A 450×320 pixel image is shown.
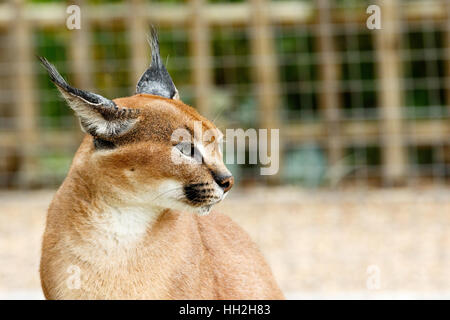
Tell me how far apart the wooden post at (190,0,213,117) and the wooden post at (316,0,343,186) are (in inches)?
52.5

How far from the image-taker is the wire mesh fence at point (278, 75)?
848 centimetres

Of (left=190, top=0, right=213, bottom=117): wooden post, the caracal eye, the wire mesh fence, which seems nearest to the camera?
the caracal eye

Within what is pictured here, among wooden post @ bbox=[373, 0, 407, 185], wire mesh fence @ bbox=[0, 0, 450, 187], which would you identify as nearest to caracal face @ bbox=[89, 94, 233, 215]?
wire mesh fence @ bbox=[0, 0, 450, 187]

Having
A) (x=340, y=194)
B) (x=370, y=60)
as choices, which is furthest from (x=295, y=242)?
(x=370, y=60)

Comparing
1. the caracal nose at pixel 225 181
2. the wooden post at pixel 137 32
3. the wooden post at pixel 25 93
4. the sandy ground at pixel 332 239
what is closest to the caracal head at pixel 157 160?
the caracal nose at pixel 225 181

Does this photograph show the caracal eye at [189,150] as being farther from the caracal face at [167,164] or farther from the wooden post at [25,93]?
the wooden post at [25,93]

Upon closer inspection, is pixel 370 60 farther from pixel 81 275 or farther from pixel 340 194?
pixel 81 275

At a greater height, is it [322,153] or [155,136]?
[155,136]

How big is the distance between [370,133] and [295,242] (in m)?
2.60

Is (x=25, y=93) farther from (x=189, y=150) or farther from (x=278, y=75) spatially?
(x=189, y=150)

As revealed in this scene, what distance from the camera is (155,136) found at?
2766 millimetres

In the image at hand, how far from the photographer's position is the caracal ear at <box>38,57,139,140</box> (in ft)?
8.37

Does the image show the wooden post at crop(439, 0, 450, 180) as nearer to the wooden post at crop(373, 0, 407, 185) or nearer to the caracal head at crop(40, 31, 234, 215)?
the wooden post at crop(373, 0, 407, 185)

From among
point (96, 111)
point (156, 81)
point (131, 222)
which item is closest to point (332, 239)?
point (156, 81)
